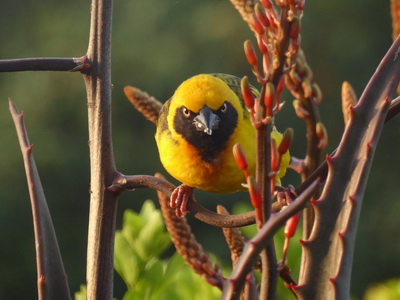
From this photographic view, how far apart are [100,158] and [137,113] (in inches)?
189

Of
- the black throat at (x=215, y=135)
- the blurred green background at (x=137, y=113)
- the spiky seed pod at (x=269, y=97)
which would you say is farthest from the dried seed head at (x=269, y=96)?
the blurred green background at (x=137, y=113)

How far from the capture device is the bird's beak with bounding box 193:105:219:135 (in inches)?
33.6

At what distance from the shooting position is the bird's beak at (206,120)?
0.85 m

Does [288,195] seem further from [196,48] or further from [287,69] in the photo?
[196,48]

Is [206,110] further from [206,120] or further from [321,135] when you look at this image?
[321,135]

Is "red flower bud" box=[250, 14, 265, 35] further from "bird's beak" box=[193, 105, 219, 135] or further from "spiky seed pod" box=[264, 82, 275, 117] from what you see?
"bird's beak" box=[193, 105, 219, 135]

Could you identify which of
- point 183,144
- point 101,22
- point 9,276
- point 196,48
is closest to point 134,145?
point 196,48

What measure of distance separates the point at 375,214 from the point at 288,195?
444 centimetres

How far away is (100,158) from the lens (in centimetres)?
54

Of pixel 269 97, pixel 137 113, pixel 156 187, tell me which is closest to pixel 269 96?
pixel 269 97

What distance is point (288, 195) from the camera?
561mm

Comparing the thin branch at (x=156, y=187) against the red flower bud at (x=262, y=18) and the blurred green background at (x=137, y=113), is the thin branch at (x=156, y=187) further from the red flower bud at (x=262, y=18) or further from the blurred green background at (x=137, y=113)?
the blurred green background at (x=137, y=113)

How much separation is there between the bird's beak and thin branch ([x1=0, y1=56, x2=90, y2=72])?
0.30 metres

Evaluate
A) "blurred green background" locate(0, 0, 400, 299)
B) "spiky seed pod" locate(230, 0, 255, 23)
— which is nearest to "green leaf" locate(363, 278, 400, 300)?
"spiky seed pod" locate(230, 0, 255, 23)
